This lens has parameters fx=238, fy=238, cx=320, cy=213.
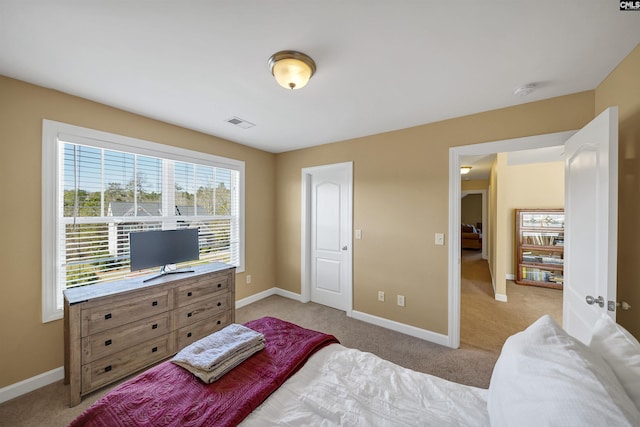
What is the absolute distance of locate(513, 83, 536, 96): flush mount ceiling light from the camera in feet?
6.38

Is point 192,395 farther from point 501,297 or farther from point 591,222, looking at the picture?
point 501,297

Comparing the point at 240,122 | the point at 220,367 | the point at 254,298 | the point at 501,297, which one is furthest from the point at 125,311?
the point at 501,297

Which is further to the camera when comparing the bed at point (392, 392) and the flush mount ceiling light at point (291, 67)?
the flush mount ceiling light at point (291, 67)

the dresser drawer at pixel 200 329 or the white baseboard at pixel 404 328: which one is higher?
the dresser drawer at pixel 200 329

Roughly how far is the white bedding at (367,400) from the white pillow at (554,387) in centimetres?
19

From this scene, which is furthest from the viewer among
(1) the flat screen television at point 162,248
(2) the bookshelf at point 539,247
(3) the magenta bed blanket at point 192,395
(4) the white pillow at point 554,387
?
(2) the bookshelf at point 539,247

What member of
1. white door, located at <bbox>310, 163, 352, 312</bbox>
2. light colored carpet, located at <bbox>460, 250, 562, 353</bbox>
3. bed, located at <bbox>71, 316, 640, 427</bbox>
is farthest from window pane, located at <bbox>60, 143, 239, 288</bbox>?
light colored carpet, located at <bbox>460, 250, 562, 353</bbox>

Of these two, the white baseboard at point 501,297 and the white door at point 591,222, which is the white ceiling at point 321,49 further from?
the white baseboard at point 501,297

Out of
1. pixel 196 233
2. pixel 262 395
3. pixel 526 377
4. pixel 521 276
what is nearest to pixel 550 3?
pixel 526 377

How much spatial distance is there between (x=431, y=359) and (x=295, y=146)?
325cm

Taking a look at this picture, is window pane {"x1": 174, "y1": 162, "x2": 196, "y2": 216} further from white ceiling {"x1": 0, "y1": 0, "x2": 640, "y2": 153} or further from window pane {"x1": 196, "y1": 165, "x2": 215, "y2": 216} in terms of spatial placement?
white ceiling {"x1": 0, "y1": 0, "x2": 640, "y2": 153}

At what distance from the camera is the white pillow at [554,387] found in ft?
2.11

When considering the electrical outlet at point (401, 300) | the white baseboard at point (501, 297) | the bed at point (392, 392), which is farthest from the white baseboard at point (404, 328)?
the white baseboard at point (501, 297)

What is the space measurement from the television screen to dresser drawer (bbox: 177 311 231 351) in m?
0.70
